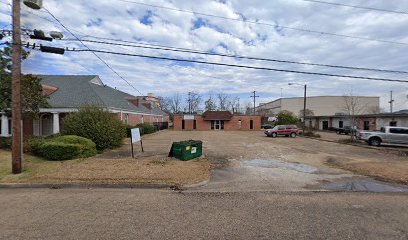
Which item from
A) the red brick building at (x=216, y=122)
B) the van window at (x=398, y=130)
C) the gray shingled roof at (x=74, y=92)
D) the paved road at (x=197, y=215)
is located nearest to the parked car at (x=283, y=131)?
the van window at (x=398, y=130)

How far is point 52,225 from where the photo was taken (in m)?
4.67

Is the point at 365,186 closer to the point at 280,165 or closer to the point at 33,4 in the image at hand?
the point at 280,165

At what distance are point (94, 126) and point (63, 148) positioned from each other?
3.42 m

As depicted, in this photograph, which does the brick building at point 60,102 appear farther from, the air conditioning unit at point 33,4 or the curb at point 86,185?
the curb at point 86,185

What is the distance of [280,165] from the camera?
11344 millimetres

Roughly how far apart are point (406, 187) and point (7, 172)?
13609mm

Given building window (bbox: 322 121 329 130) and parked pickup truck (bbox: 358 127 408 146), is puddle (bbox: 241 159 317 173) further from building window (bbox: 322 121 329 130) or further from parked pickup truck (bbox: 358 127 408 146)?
building window (bbox: 322 121 329 130)

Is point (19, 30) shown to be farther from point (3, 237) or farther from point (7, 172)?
point (3, 237)

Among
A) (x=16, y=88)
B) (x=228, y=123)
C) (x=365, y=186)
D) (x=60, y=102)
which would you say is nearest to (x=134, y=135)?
(x=16, y=88)

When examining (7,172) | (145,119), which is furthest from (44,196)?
(145,119)

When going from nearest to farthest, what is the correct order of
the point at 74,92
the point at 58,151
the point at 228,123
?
the point at 58,151
the point at 74,92
the point at 228,123

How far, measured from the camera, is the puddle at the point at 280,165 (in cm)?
1048

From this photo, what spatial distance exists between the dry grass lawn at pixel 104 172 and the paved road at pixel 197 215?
863 millimetres

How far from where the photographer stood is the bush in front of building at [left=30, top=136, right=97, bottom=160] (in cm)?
1157
